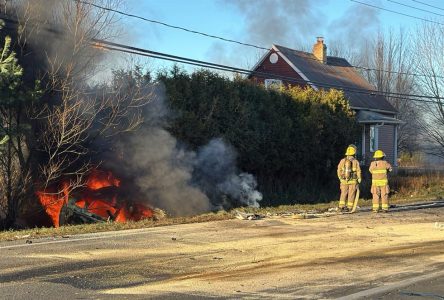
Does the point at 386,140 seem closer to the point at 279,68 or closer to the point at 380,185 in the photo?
the point at 279,68

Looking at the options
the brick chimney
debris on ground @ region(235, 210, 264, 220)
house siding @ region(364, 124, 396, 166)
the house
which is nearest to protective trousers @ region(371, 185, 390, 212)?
debris on ground @ region(235, 210, 264, 220)

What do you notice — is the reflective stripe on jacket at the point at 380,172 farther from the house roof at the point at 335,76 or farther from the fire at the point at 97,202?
the house roof at the point at 335,76

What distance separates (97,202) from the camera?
15.2m

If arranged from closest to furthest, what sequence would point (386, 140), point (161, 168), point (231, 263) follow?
point (231, 263) → point (161, 168) → point (386, 140)

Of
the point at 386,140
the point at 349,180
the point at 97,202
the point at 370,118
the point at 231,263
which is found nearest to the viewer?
the point at 231,263

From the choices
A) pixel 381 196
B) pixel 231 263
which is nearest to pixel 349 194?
pixel 381 196

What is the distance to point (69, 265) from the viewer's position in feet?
26.1

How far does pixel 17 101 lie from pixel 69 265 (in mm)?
6727

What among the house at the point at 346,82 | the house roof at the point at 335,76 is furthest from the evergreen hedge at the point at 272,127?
the house roof at the point at 335,76

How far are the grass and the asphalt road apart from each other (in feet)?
2.41

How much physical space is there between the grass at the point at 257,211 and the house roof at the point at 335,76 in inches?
250

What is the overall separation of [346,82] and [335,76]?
76 centimetres

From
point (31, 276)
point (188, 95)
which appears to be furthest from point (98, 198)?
point (31, 276)

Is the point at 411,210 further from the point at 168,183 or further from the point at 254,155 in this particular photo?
the point at 168,183
